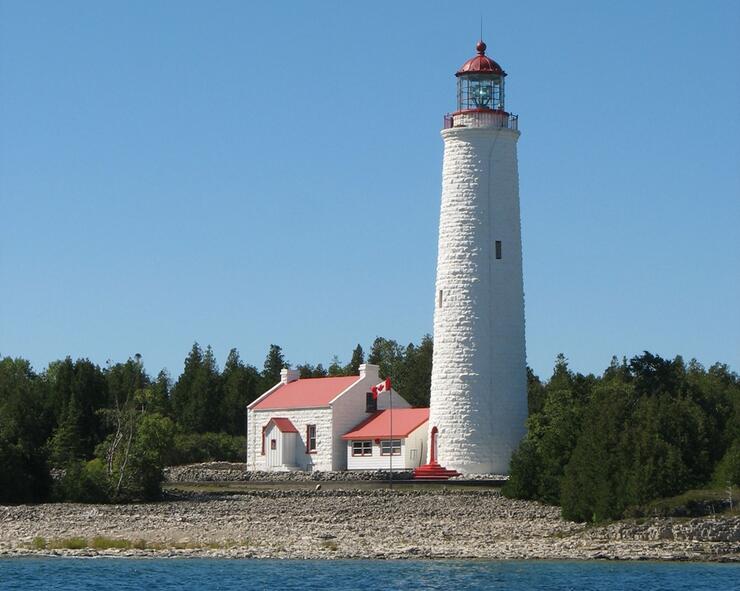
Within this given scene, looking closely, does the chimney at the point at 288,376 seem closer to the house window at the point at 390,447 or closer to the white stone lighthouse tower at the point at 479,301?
the house window at the point at 390,447

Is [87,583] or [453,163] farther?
[453,163]

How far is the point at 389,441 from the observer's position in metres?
Result: 52.3

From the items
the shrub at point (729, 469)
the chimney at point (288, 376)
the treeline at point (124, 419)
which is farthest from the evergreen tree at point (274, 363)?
the shrub at point (729, 469)

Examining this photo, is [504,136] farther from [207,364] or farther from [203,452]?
[207,364]

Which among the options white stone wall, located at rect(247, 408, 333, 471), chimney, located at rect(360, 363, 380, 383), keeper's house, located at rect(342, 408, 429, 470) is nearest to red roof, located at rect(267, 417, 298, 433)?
white stone wall, located at rect(247, 408, 333, 471)

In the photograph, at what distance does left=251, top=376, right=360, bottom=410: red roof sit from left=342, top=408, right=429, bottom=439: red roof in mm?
1488

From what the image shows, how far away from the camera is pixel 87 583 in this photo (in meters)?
30.1

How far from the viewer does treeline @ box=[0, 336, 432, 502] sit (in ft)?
146

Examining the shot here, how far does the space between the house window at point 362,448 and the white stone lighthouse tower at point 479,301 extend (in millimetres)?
5467

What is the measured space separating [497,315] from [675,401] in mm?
7777

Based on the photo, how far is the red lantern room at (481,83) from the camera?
1914 inches

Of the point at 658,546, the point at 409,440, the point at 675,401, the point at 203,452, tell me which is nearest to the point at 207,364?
the point at 203,452

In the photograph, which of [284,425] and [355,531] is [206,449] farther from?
[355,531]

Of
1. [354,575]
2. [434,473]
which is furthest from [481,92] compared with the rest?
[354,575]
